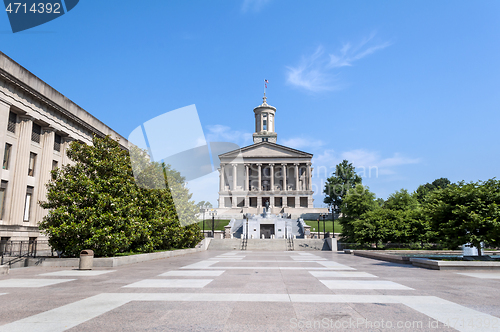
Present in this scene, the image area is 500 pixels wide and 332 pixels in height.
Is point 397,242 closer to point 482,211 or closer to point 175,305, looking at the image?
point 482,211

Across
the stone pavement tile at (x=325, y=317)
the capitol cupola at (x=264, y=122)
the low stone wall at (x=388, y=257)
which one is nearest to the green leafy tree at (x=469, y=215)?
the low stone wall at (x=388, y=257)

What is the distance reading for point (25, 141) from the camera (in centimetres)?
2633

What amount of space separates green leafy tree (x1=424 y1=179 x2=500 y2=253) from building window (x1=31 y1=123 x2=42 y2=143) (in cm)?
2917

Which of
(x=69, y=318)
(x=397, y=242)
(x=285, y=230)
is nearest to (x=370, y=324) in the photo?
(x=69, y=318)

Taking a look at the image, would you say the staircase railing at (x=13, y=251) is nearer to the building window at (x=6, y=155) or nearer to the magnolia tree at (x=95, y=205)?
the magnolia tree at (x=95, y=205)

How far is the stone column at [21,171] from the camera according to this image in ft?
82.7

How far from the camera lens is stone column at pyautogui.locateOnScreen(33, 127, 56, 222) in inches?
1108

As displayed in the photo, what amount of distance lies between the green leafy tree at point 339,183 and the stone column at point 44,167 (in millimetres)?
71237

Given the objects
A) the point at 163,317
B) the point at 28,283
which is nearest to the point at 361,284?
the point at 163,317

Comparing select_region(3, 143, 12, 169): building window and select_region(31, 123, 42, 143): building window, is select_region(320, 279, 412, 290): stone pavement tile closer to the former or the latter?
select_region(3, 143, 12, 169): building window

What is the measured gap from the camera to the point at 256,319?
6.68 metres

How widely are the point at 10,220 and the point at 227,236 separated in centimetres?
3342

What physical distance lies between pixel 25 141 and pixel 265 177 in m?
79.3

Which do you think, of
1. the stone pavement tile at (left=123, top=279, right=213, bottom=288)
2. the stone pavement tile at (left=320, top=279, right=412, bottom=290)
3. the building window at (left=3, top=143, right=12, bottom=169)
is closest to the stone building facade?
the building window at (left=3, top=143, right=12, bottom=169)
